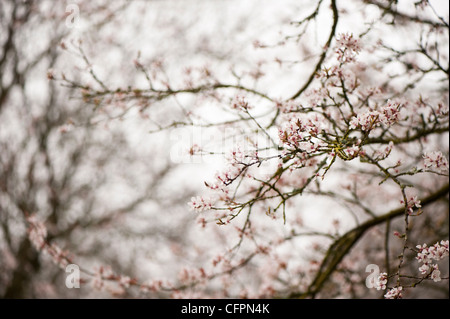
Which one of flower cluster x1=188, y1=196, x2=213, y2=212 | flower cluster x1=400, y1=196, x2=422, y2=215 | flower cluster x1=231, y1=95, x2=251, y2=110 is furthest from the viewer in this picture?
flower cluster x1=231, y1=95, x2=251, y2=110

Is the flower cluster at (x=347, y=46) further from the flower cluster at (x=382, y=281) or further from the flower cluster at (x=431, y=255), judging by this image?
the flower cluster at (x=382, y=281)

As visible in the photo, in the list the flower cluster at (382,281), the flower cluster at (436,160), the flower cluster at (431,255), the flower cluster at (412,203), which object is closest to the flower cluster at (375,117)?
the flower cluster at (436,160)

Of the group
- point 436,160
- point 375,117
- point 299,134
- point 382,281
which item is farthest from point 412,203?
point 299,134

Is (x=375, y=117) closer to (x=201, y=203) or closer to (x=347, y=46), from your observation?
(x=347, y=46)

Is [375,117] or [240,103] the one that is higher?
[240,103]

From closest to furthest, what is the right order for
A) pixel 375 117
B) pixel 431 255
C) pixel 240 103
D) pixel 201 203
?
pixel 375 117 < pixel 431 255 < pixel 201 203 < pixel 240 103

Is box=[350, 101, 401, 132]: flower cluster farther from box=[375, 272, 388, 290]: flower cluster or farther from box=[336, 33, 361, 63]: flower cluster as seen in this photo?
box=[375, 272, 388, 290]: flower cluster

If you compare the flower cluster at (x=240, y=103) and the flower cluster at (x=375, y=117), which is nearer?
the flower cluster at (x=375, y=117)

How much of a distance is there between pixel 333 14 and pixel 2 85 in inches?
286

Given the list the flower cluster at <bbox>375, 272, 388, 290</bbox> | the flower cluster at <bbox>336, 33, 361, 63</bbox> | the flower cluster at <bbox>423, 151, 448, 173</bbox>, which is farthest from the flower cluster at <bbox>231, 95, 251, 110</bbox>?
the flower cluster at <bbox>375, 272, 388, 290</bbox>
